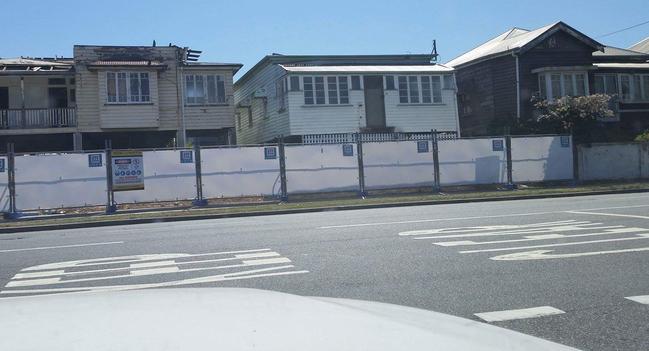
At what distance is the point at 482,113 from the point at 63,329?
3432 centimetres

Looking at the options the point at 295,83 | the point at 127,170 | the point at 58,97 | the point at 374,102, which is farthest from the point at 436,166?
the point at 58,97

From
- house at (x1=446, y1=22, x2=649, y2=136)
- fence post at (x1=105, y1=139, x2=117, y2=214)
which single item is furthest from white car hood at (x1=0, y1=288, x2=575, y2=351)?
house at (x1=446, y1=22, x2=649, y2=136)

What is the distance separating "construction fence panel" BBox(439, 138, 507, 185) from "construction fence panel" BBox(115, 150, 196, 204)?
9.32 metres

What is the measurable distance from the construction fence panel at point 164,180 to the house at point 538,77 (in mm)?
18362

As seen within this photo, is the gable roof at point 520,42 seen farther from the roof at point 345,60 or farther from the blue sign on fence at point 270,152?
the blue sign on fence at point 270,152

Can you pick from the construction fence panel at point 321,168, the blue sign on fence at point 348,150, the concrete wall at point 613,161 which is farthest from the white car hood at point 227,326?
the concrete wall at point 613,161

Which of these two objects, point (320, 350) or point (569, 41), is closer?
point (320, 350)

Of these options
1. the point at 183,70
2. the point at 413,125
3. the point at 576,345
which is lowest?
the point at 576,345

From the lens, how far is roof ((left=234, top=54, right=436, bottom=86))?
32.5m

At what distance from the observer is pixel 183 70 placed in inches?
1211

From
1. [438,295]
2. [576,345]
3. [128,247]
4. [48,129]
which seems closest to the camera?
[576,345]

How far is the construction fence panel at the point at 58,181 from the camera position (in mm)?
18703

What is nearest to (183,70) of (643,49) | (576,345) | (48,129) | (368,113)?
(48,129)

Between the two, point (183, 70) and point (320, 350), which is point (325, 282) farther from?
point (183, 70)
